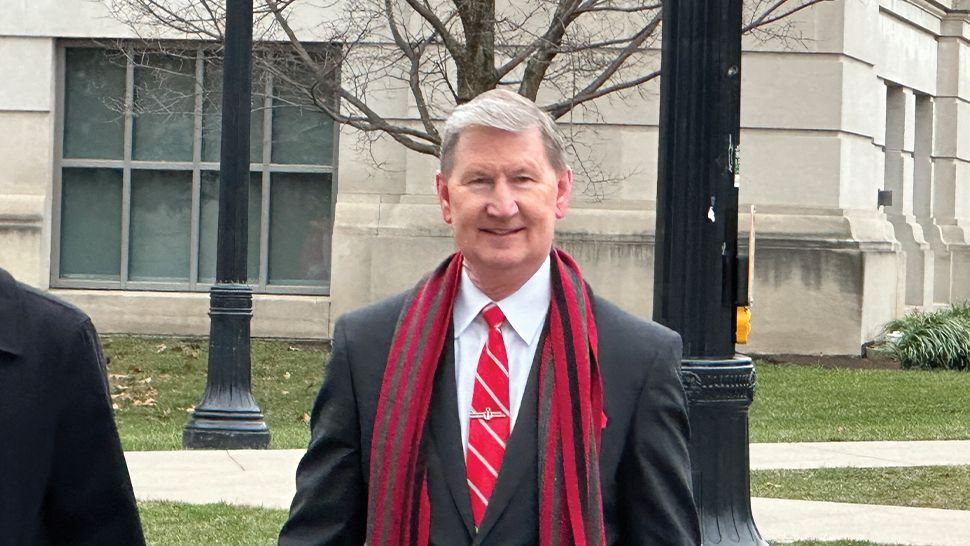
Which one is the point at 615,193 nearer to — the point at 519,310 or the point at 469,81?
the point at 469,81

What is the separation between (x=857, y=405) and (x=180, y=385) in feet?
22.9

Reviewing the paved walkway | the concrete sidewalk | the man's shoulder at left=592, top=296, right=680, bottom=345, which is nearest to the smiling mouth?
the man's shoulder at left=592, top=296, right=680, bottom=345

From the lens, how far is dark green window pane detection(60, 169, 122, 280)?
22.1 metres

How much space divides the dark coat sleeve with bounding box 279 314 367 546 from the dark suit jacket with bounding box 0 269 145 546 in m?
0.64

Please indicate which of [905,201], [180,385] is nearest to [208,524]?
[180,385]

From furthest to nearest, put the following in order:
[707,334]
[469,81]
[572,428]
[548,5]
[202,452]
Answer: [548,5] < [469,81] < [202,452] < [707,334] < [572,428]

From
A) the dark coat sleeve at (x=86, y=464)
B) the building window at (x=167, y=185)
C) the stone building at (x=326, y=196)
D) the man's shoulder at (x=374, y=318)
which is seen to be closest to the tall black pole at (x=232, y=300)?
the stone building at (x=326, y=196)

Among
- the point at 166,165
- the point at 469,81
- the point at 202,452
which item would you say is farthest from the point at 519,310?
the point at 166,165

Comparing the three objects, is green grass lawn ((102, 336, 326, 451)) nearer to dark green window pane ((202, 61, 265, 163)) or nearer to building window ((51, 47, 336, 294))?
building window ((51, 47, 336, 294))

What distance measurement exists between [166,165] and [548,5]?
18.2ft

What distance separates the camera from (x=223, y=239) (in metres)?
12.8

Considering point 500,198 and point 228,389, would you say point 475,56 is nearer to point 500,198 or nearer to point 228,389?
point 228,389

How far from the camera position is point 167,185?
22.1 m

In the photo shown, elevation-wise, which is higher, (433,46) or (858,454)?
(433,46)
